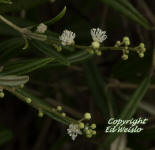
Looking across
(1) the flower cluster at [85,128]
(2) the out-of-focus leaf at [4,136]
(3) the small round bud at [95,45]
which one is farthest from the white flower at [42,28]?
(2) the out-of-focus leaf at [4,136]

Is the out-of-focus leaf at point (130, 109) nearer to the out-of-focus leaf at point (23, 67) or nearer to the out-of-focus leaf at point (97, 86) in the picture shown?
the out-of-focus leaf at point (97, 86)

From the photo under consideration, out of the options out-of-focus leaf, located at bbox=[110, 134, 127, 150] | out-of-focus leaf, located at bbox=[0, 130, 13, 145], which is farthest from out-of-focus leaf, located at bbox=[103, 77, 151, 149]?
out-of-focus leaf, located at bbox=[0, 130, 13, 145]

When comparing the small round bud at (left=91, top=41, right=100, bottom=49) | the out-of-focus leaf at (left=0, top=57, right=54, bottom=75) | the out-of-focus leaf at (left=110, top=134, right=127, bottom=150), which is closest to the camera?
the small round bud at (left=91, top=41, right=100, bottom=49)

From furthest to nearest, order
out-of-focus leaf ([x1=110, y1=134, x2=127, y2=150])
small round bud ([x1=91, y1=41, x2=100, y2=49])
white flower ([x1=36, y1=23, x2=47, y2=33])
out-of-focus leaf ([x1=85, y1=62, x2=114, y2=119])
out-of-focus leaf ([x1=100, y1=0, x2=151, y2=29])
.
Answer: out-of-focus leaf ([x1=85, y1=62, x2=114, y2=119])
out-of-focus leaf ([x1=110, y1=134, x2=127, y2=150])
out-of-focus leaf ([x1=100, y1=0, x2=151, y2=29])
white flower ([x1=36, y1=23, x2=47, y2=33])
small round bud ([x1=91, y1=41, x2=100, y2=49])

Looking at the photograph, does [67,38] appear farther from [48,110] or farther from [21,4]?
[21,4]

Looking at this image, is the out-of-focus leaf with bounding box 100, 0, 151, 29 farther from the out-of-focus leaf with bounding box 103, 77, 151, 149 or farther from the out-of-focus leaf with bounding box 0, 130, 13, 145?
the out-of-focus leaf with bounding box 0, 130, 13, 145

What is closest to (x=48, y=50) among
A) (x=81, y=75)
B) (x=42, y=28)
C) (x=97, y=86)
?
(x=42, y=28)

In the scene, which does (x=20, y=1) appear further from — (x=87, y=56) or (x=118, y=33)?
(x=118, y=33)

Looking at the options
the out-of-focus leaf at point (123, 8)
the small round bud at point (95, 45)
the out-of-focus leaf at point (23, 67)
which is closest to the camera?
the small round bud at point (95, 45)
